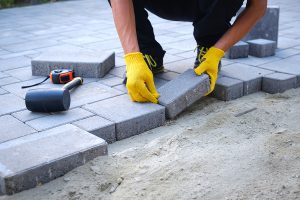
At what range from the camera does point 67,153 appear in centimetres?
205

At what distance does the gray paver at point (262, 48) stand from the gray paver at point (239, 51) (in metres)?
0.07

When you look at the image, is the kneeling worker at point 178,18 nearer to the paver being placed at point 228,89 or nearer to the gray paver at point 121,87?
the paver being placed at point 228,89

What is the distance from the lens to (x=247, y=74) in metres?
3.28

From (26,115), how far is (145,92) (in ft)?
2.41

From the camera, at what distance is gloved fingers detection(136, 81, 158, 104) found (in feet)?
8.69

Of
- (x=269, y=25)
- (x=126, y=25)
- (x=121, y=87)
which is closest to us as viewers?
(x=126, y=25)

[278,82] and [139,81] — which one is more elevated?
[139,81]

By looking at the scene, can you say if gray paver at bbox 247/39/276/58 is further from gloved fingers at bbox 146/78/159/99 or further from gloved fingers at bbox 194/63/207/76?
gloved fingers at bbox 146/78/159/99

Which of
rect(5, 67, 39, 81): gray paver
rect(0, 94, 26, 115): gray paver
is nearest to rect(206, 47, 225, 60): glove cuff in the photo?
rect(0, 94, 26, 115): gray paver

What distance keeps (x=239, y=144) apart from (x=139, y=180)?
64cm

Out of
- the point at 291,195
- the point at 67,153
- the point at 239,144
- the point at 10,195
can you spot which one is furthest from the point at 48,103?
the point at 291,195

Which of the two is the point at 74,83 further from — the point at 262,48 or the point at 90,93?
the point at 262,48

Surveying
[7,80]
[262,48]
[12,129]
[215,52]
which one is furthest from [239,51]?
[12,129]

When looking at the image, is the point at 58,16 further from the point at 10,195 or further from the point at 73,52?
the point at 10,195
